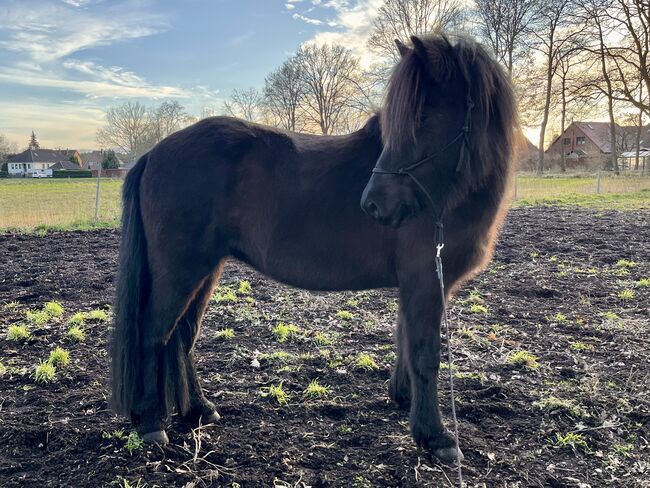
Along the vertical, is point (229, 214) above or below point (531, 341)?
above

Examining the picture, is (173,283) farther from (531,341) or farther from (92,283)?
(92,283)

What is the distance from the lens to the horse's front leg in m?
2.75

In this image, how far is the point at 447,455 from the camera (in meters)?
2.74

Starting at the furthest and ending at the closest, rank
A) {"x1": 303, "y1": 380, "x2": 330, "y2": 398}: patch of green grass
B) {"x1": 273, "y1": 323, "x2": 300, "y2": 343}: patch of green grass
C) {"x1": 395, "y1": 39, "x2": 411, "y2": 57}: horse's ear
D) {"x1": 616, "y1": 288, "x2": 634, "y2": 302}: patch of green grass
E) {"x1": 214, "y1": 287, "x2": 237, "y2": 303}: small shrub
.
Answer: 1. {"x1": 214, "y1": 287, "x2": 237, "y2": 303}: small shrub
2. {"x1": 616, "y1": 288, "x2": 634, "y2": 302}: patch of green grass
3. {"x1": 273, "y1": 323, "x2": 300, "y2": 343}: patch of green grass
4. {"x1": 303, "y1": 380, "x2": 330, "y2": 398}: patch of green grass
5. {"x1": 395, "y1": 39, "x2": 411, "y2": 57}: horse's ear

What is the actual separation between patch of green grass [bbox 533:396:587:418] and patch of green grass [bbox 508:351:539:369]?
551mm

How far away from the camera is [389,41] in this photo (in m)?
26.4

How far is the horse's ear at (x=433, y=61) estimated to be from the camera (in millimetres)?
2484

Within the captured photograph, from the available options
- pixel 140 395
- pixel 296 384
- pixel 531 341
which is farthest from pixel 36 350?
pixel 531 341

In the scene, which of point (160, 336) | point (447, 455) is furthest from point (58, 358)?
point (447, 455)

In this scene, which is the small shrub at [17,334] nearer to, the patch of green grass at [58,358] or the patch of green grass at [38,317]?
the patch of green grass at [38,317]

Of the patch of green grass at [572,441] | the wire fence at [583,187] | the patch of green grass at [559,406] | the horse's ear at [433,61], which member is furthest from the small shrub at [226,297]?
the wire fence at [583,187]

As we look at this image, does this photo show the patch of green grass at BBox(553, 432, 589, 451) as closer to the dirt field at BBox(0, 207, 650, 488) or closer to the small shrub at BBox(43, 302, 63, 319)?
the dirt field at BBox(0, 207, 650, 488)

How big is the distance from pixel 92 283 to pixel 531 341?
6.17m

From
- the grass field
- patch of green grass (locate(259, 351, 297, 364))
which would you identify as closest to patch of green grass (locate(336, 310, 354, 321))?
patch of green grass (locate(259, 351, 297, 364))
